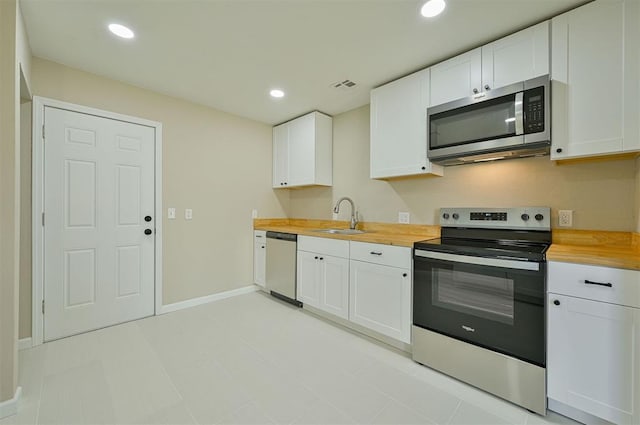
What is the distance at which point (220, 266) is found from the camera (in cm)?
348

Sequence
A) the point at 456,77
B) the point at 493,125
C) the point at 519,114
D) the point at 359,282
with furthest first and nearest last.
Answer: the point at 359,282, the point at 456,77, the point at 493,125, the point at 519,114

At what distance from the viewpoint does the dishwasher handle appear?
3.19m

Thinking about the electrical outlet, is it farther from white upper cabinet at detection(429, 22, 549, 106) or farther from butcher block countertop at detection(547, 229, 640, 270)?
white upper cabinet at detection(429, 22, 549, 106)

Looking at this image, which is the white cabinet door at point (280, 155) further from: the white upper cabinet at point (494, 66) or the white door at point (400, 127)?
the white upper cabinet at point (494, 66)

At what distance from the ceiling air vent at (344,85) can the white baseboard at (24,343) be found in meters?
3.45

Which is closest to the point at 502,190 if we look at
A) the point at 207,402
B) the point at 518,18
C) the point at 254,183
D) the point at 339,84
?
A: the point at 518,18

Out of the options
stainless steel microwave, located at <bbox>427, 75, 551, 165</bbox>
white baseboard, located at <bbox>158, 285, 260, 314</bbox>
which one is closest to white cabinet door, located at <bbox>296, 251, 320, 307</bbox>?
white baseboard, located at <bbox>158, 285, 260, 314</bbox>

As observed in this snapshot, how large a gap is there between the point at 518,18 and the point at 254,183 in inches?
123

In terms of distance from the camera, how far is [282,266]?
3.34 m

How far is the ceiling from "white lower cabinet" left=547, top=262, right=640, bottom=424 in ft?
5.24

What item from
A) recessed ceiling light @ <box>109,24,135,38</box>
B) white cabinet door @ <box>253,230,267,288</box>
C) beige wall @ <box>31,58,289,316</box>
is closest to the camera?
recessed ceiling light @ <box>109,24,135,38</box>

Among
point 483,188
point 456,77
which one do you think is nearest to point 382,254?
point 483,188

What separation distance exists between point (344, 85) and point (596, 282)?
7.87ft

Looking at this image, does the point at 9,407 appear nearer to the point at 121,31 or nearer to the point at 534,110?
the point at 121,31
